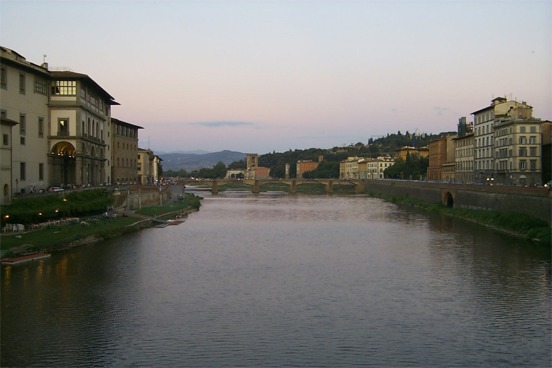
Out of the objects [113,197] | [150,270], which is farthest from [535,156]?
[150,270]

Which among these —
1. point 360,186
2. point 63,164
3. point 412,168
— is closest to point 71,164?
point 63,164

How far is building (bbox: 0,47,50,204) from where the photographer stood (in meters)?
27.2

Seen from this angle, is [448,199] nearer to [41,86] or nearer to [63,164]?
[63,164]

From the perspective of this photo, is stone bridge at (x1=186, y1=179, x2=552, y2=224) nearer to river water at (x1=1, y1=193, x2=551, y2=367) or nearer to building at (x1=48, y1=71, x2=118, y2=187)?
river water at (x1=1, y1=193, x2=551, y2=367)

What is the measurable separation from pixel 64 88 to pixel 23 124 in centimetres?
482

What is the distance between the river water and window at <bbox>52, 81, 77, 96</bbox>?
1171 cm

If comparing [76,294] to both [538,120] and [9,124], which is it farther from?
[538,120]

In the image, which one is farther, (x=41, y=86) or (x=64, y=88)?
(x=64, y=88)

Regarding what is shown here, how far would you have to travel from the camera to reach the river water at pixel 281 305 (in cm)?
1264

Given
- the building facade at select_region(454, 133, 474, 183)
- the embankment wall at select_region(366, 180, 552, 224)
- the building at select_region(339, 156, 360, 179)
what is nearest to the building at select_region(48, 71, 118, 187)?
the embankment wall at select_region(366, 180, 552, 224)

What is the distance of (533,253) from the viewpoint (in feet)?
82.2

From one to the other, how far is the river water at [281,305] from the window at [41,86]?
1124cm

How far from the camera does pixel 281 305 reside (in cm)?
1659

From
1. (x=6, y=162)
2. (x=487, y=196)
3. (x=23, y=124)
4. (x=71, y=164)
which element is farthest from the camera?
(x=487, y=196)
